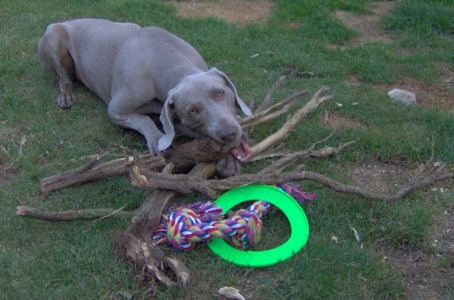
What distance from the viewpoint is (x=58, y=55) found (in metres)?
5.13

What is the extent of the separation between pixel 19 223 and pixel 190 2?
433cm

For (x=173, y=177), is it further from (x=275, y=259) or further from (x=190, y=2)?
(x=190, y=2)

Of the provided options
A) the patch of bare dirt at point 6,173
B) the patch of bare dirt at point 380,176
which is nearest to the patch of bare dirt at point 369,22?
the patch of bare dirt at point 380,176

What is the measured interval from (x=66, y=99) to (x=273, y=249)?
8.24ft

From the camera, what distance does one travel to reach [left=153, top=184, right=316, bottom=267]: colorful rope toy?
9.73 ft

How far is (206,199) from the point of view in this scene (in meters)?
3.44

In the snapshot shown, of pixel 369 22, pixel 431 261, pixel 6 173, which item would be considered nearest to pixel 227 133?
pixel 431 261

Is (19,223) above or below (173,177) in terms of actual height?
below

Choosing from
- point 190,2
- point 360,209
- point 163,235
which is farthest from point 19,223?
point 190,2

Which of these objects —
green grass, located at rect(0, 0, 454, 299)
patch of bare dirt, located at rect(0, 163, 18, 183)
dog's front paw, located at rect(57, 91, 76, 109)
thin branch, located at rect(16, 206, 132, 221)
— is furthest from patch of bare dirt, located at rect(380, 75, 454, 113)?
patch of bare dirt, located at rect(0, 163, 18, 183)

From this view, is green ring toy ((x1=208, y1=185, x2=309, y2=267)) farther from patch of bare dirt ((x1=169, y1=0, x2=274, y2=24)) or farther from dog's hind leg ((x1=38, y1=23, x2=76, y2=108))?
patch of bare dirt ((x1=169, y1=0, x2=274, y2=24))

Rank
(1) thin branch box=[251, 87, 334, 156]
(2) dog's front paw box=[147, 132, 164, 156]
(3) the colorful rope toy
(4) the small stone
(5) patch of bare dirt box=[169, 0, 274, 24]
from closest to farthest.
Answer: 1. (3) the colorful rope toy
2. (1) thin branch box=[251, 87, 334, 156]
3. (2) dog's front paw box=[147, 132, 164, 156]
4. (4) the small stone
5. (5) patch of bare dirt box=[169, 0, 274, 24]

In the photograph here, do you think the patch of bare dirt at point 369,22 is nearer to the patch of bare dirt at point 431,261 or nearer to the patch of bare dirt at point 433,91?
the patch of bare dirt at point 433,91

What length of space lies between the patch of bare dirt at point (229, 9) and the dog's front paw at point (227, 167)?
321 cm
